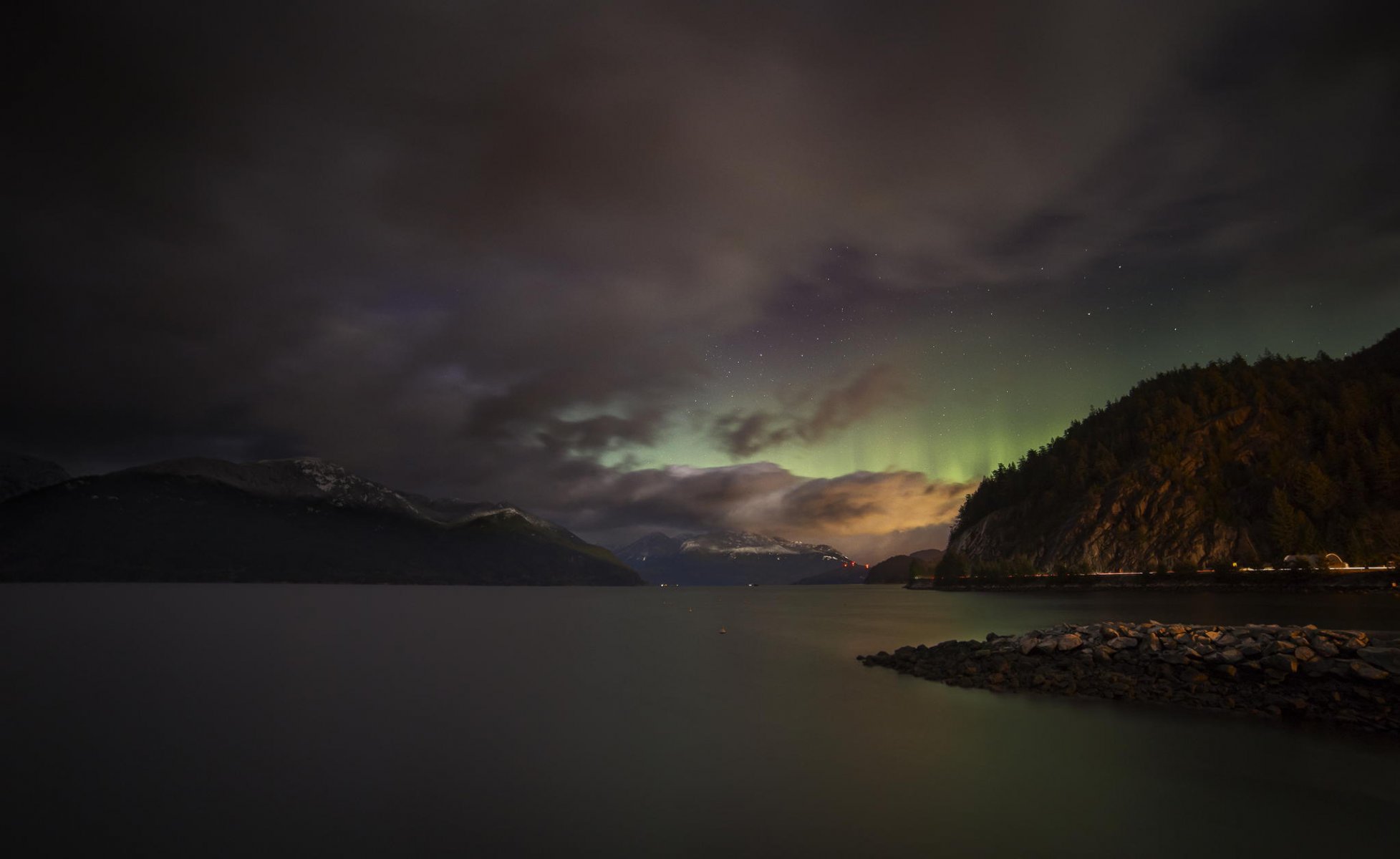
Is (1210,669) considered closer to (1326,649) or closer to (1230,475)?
(1326,649)

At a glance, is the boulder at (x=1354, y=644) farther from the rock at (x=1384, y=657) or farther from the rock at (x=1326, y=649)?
the rock at (x=1384, y=657)

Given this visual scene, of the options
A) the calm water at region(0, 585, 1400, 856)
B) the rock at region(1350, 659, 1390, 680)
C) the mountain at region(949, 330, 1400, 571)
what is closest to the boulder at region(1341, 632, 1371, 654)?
the rock at region(1350, 659, 1390, 680)

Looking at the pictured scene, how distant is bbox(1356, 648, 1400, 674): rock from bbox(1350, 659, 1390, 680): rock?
0.17m

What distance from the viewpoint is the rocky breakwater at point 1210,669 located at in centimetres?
1959

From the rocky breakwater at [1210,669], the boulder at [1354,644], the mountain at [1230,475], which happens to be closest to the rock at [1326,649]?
the rocky breakwater at [1210,669]

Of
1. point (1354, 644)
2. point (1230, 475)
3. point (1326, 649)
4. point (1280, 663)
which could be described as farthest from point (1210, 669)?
point (1230, 475)

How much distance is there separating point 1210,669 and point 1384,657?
4.67 meters

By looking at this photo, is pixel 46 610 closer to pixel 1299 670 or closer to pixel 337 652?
pixel 337 652

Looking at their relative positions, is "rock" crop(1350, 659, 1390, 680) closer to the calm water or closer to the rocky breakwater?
the rocky breakwater

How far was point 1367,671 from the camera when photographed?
1962 cm

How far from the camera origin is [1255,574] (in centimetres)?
11338

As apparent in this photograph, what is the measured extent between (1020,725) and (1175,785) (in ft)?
19.8

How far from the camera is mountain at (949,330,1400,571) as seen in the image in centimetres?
12569

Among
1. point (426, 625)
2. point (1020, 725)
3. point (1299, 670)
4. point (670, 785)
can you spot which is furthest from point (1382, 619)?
point (426, 625)
